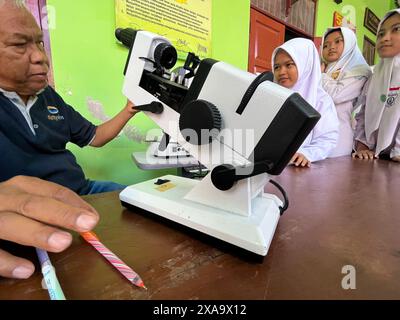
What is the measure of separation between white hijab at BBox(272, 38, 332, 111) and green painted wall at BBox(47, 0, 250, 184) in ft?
3.03

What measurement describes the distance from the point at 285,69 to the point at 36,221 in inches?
54.0

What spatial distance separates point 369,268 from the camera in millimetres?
339

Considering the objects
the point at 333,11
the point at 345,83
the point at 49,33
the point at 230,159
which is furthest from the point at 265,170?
the point at 333,11

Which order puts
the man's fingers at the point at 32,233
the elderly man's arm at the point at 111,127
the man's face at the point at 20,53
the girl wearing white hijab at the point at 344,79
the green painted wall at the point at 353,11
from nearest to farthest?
the man's fingers at the point at 32,233
the man's face at the point at 20,53
the elderly man's arm at the point at 111,127
the girl wearing white hijab at the point at 344,79
the green painted wall at the point at 353,11

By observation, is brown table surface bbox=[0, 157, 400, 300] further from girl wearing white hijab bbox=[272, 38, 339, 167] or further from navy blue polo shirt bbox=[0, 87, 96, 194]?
girl wearing white hijab bbox=[272, 38, 339, 167]

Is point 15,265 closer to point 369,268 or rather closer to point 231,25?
point 369,268

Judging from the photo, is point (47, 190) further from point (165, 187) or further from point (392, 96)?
point (392, 96)

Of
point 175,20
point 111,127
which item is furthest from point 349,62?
point 111,127

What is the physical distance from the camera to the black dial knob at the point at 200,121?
0.41 m

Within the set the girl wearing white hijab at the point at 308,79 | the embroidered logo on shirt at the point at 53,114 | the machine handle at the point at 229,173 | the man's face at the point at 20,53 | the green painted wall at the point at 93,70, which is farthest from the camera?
the girl wearing white hijab at the point at 308,79

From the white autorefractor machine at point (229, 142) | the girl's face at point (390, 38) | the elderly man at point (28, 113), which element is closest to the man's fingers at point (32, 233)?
the white autorefractor machine at point (229, 142)

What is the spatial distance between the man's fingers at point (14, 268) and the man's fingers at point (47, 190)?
0.08 meters

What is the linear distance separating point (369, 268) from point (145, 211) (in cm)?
38

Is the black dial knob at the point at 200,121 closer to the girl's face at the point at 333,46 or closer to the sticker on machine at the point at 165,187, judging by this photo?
the sticker on machine at the point at 165,187
